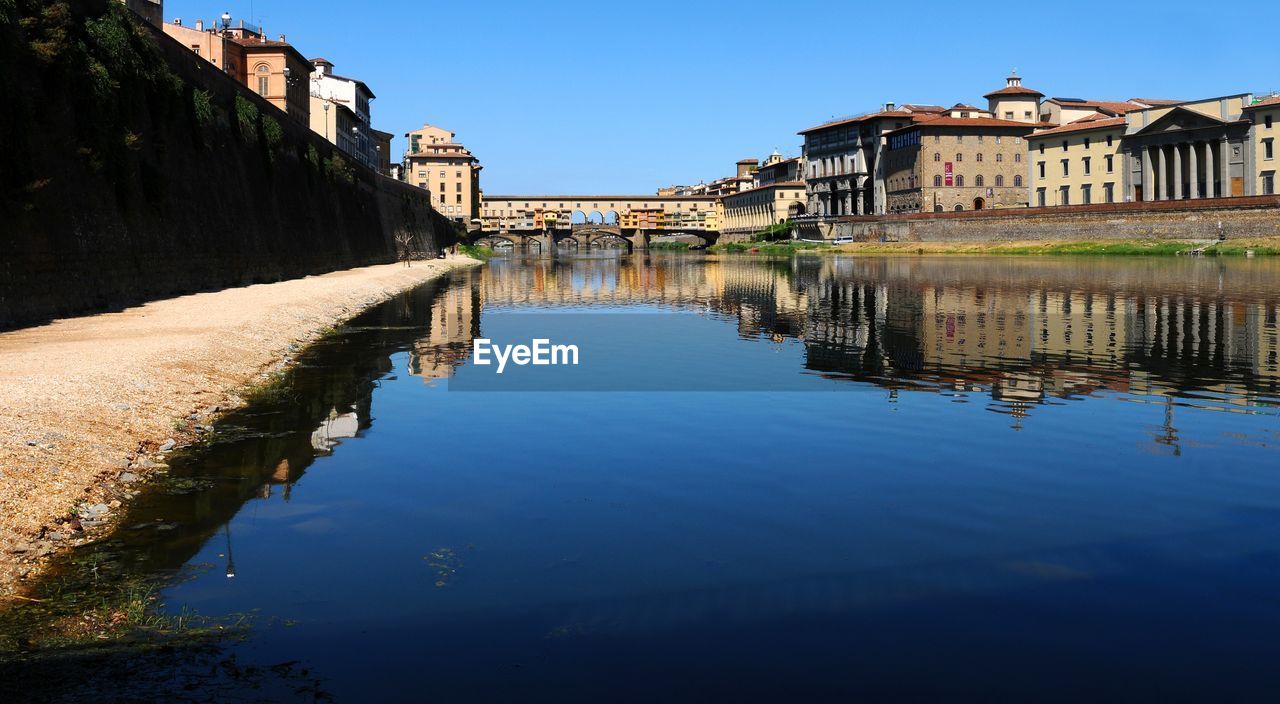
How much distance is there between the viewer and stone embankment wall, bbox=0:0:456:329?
71.1 feet

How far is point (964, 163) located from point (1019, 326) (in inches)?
4304

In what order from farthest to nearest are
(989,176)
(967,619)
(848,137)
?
1. (848,137)
2. (989,176)
3. (967,619)

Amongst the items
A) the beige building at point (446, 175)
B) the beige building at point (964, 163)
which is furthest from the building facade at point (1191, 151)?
the beige building at point (446, 175)

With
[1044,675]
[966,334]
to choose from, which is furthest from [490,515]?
[966,334]

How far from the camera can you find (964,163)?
133750 mm

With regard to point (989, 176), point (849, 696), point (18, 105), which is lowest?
point (849, 696)

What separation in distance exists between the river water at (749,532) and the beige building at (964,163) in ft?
380

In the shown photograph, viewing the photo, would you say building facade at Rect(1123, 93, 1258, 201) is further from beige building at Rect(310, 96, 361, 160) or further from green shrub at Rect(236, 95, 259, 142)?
green shrub at Rect(236, 95, 259, 142)

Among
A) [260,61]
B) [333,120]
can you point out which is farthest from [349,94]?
[260,61]

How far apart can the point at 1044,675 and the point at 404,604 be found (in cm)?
404

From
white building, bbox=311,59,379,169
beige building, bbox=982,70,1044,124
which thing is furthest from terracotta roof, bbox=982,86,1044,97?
white building, bbox=311,59,379,169

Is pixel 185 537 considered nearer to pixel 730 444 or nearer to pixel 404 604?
pixel 404 604

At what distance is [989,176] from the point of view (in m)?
135

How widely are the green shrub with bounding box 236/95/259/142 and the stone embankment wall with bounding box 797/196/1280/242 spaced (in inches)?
2894
